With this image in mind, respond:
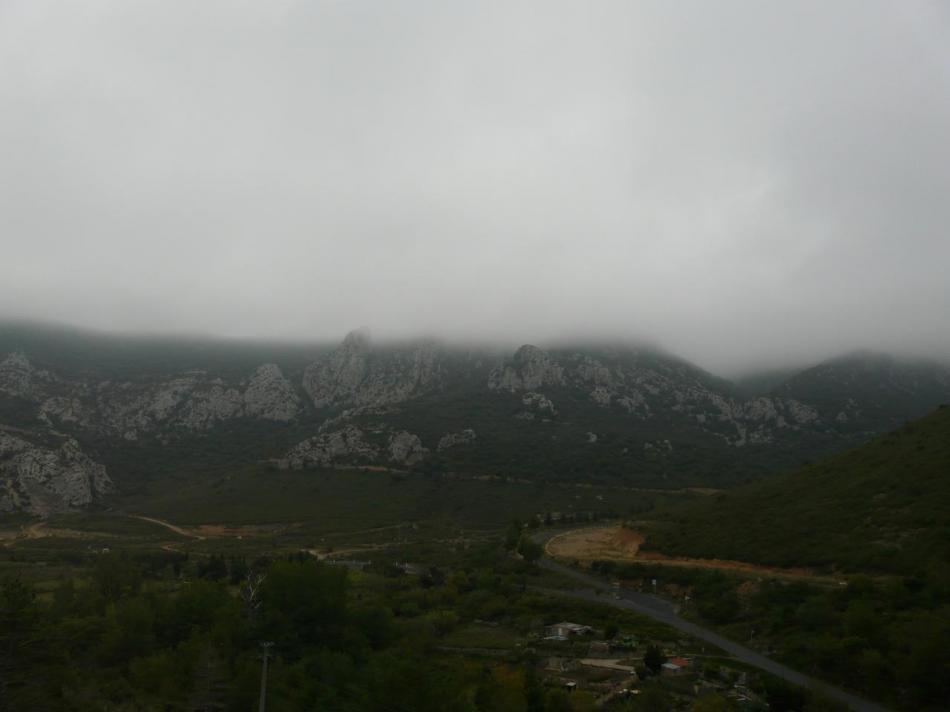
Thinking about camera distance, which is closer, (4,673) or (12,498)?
(4,673)

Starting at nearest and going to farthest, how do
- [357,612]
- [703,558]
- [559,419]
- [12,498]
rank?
[357,612] → [703,558] → [12,498] → [559,419]

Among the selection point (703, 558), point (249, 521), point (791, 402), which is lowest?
point (249, 521)

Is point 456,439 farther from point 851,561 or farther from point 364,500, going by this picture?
point 851,561

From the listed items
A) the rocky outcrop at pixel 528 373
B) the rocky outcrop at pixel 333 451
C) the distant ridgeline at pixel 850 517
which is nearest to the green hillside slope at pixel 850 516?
the distant ridgeline at pixel 850 517

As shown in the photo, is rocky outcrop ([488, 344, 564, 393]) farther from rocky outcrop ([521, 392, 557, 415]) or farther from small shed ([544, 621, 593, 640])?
small shed ([544, 621, 593, 640])

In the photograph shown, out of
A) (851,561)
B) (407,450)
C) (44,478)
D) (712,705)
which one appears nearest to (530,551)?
(851,561)

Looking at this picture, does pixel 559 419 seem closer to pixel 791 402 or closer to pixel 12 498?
pixel 791 402

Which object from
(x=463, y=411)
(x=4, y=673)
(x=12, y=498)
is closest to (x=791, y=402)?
(x=463, y=411)

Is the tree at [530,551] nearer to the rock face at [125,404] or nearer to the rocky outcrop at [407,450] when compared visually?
the rocky outcrop at [407,450]
